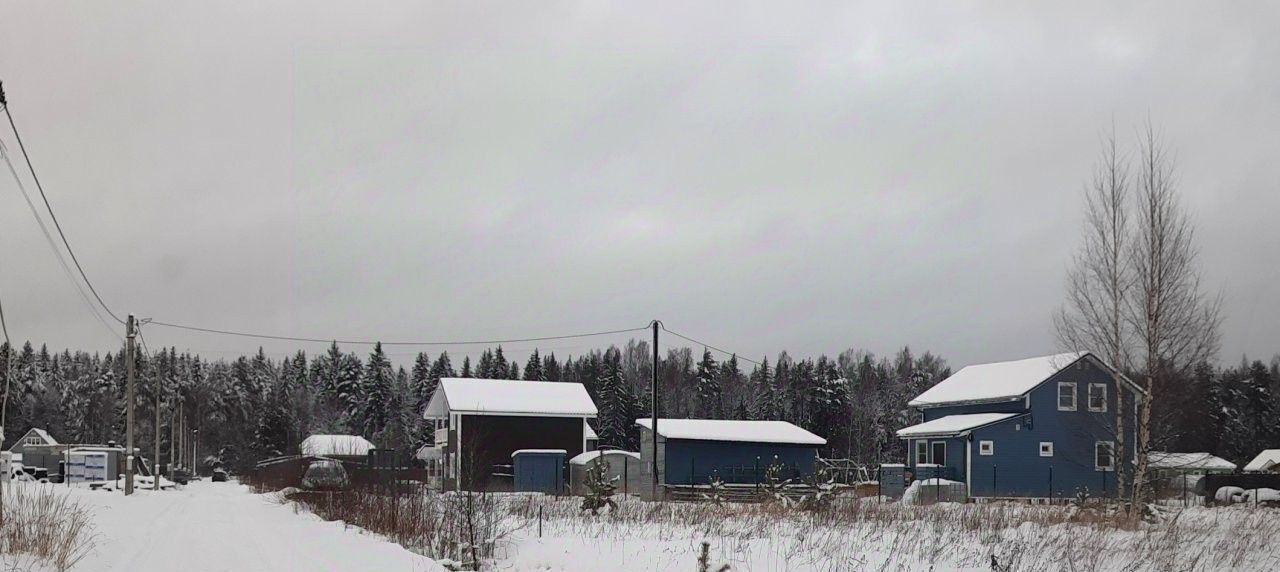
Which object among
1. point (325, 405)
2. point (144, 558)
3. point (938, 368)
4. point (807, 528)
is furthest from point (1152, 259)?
point (325, 405)

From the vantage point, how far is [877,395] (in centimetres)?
10525

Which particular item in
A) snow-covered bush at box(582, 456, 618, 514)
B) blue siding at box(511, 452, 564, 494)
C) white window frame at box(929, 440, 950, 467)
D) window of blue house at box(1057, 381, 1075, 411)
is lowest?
blue siding at box(511, 452, 564, 494)

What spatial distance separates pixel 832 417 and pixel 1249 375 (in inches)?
1405

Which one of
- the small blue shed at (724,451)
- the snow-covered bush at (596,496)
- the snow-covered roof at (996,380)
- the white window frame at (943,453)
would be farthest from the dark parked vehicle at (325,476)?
the snow-covered roof at (996,380)

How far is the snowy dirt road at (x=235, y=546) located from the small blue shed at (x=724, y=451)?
85.1 feet

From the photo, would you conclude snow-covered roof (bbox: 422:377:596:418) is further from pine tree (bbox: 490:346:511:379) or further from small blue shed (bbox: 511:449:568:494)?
pine tree (bbox: 490:346:511:379)

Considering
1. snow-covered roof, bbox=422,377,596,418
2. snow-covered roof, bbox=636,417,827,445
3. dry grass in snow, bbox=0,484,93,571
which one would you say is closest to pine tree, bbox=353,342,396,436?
snow-covered roof, bbox=422,377,596,418

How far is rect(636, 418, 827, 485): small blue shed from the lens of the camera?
166 ft

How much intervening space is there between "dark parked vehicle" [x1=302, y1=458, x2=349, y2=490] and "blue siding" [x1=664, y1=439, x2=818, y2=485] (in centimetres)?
1835

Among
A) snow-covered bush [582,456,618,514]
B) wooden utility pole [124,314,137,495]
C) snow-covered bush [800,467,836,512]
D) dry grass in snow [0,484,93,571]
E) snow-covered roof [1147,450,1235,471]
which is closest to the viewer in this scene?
dry grass in snow [0,484,93,571]

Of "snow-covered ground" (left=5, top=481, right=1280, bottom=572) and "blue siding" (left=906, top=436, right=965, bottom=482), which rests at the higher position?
"snow-covered ground" (left=5, top=481, right=1280, bottom=572)

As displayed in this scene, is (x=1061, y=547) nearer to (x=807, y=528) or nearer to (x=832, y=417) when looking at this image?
(x=807, y=528)

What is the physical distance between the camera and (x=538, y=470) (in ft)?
159

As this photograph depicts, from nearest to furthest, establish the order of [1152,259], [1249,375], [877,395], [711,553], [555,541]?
[711,553]
[555,541]
[1152,259]
[1249,375]
[877,395]
